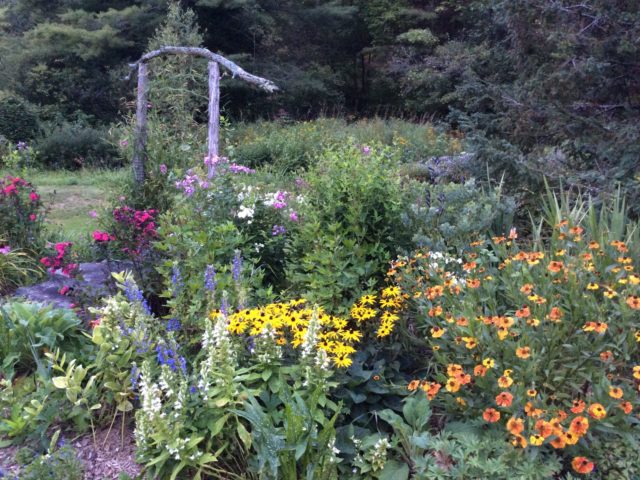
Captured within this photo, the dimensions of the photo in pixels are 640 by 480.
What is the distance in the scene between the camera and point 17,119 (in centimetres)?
1530

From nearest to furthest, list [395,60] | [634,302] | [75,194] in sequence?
1. [634,302]
2. [75,194]
3. [395,60]

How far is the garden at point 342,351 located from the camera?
7.22 feet

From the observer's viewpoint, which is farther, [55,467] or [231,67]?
[231,67]

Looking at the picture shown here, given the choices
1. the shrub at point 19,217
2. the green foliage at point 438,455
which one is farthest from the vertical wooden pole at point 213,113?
the green foliage at point 438,455

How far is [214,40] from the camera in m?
19.1

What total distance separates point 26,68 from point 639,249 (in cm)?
1824

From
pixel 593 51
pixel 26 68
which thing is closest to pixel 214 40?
pixel 26 68

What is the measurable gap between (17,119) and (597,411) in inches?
647

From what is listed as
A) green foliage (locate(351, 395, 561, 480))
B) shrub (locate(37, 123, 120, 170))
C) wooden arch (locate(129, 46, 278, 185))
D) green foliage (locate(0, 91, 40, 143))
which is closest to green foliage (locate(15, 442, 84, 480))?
green foliage (locate(351, 395, 561, 480))

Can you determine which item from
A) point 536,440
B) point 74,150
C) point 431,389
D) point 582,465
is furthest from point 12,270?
point 74,150

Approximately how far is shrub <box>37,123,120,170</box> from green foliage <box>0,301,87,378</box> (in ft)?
37.3

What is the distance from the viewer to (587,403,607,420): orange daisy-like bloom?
1.96 meters

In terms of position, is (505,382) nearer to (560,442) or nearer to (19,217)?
(560,442)

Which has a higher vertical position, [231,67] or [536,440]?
[231,67]
